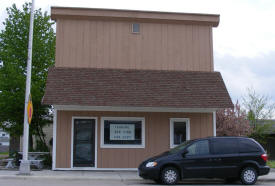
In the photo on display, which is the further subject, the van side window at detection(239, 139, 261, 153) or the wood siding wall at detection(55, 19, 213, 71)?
the wood siding wall at detection(55, 19, 213, 71)

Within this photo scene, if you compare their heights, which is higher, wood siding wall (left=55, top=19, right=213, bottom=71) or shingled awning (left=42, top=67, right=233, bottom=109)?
wood siding wall (left=55, top=19, right=213, bottom=71)

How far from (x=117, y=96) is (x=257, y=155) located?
5882mm

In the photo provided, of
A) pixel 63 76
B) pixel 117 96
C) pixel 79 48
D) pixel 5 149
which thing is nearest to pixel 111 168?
pixel 117 96

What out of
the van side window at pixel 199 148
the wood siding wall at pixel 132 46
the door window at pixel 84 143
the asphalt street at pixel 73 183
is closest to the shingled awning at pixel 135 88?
the wood siding wall at pixel 132 46

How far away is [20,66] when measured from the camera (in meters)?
20.8

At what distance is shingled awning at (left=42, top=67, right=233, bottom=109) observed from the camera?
15156mm

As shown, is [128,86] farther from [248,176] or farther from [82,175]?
[248,176]

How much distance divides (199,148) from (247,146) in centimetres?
176

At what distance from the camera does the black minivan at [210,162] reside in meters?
12.7

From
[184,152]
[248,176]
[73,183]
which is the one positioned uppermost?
[184,152]

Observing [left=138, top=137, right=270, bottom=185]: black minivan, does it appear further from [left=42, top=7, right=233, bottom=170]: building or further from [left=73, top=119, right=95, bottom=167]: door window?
[left=73, top=119, right=95, bottom=167]: door window

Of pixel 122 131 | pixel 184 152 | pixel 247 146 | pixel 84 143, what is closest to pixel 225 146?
pixel 247 146

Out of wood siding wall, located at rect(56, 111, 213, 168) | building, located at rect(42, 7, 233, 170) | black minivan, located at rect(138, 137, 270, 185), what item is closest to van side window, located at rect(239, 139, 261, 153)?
black minivan, located at rect(138, 137, 270, 185)

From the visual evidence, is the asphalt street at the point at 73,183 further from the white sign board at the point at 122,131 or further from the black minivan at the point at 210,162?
the white sign board at the point at 122,131
